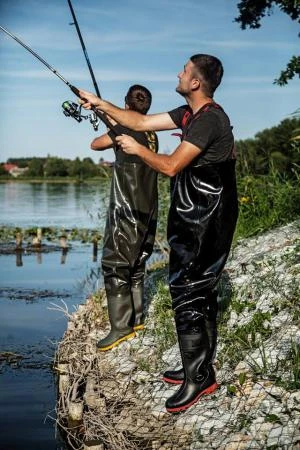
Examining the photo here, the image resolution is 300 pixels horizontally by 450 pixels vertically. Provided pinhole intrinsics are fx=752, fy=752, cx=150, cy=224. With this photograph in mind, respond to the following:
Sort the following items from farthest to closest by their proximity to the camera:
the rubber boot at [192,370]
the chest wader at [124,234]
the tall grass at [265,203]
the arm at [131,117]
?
1. the tall grass at [265,203]
2. the chest wader at [124,234]
3. the arm at [131,117]
4. the rubber boot at [192,370]

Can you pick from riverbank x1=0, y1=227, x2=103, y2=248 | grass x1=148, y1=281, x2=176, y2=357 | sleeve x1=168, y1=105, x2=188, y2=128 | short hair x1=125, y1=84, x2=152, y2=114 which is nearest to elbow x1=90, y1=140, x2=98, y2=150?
short hair x1=125, y1=84, x2=152, y2=114

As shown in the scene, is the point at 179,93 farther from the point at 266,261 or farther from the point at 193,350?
the point at 266,261

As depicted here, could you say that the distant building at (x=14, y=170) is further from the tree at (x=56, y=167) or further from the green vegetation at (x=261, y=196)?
the green vegetation at (x=261, y=196)

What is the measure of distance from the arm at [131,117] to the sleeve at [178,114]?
0.03 meters

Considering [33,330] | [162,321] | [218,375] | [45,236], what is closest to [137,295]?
[162,321]

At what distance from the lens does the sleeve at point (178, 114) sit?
5.19m

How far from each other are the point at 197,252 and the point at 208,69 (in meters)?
1.15

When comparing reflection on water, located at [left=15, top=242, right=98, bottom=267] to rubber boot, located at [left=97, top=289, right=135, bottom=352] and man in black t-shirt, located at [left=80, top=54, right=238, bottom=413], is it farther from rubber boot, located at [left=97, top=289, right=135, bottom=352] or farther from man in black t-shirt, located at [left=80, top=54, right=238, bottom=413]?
man in black t-shirt, located at [left=80, top=54, right=238, bottom=413]

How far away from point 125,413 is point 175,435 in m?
0.68

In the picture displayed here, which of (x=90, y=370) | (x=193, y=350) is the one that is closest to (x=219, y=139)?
(x=193, y=350)

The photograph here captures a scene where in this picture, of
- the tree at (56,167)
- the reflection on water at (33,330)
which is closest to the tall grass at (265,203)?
the reflection on water at (33,330)

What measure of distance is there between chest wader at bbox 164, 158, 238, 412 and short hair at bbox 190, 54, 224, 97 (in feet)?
1.64

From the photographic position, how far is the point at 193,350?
486 centimetres

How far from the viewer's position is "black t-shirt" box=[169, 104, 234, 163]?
451 cm
